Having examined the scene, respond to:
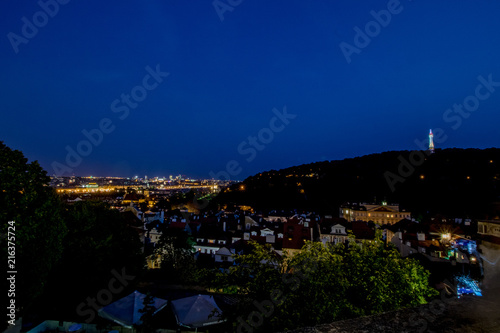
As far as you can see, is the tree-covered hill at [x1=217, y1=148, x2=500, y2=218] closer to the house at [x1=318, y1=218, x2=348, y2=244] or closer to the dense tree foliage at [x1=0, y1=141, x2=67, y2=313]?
the house at [x1=318, y1=218, x2=348, y2=244]

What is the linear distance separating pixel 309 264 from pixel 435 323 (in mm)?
8871

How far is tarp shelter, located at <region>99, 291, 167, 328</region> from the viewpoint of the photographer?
14.0 m

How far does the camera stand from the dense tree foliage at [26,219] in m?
8.63

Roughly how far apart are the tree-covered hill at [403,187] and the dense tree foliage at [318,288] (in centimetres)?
7314

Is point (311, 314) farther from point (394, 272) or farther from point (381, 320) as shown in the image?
point (381, 320)

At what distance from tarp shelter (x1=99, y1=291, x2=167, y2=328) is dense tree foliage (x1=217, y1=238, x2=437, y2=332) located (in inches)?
237

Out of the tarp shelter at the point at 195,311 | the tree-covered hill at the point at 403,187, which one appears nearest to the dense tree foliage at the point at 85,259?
the tarp shelter at the point at 195,311

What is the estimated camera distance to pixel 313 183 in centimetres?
12050

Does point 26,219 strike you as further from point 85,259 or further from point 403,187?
point 403,187

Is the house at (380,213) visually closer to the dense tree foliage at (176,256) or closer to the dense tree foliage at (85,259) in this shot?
the dense tree foliage at (176,256)

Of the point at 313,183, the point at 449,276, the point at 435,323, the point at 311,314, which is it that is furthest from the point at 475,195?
the point at 435,323

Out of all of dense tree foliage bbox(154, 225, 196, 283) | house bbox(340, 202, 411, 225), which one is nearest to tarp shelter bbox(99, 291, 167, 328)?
dense tree foliage bbox(154, 225, 196, 283)

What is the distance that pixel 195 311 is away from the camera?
14.8m

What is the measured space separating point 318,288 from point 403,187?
9749 cm
